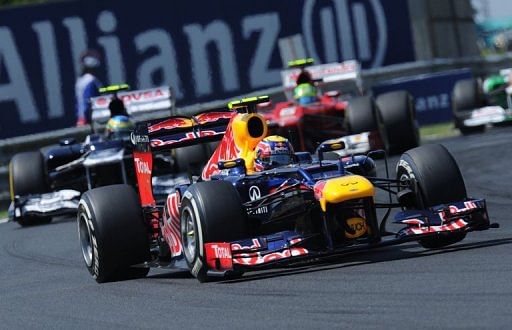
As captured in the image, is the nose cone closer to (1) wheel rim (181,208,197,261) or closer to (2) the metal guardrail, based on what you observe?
(1) wheel rim (181,208,197,261)

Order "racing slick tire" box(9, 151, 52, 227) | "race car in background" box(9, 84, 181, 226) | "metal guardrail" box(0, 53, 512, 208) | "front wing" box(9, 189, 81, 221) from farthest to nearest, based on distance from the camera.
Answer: "metal guardrail" box(0, 53, 512, 208) → "racing slick tire" box(9, 151, 52, 227) → "front wing" box(9, 189, 81, 221) → "race car in background" box(9, 84, 181, 226)

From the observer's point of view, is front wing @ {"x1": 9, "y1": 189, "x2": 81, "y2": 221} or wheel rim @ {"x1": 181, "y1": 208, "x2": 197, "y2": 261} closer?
wheel rim @ {"x1": 181, "y1": 208, "x2": 197, "y2": 261}

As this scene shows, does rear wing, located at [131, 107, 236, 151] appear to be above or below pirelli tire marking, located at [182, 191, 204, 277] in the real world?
above

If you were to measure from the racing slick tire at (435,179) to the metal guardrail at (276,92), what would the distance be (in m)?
12.6

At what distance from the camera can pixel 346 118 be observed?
2142cm

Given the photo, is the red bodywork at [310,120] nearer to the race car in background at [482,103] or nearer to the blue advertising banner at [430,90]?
the race car in background at [482,103]

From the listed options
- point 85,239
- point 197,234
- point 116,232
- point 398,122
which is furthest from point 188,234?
point 398,122

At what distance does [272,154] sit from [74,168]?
8869mm

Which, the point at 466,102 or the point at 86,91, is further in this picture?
the point at 466,102

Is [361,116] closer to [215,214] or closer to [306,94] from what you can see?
[306,94]

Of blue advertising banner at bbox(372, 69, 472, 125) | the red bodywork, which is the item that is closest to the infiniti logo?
the red bodywork

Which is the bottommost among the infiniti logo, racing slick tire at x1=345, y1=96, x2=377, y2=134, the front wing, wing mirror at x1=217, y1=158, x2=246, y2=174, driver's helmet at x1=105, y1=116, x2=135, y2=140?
the front wing

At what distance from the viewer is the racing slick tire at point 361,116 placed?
69.1 feet

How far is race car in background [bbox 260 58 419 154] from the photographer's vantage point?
21.1m
